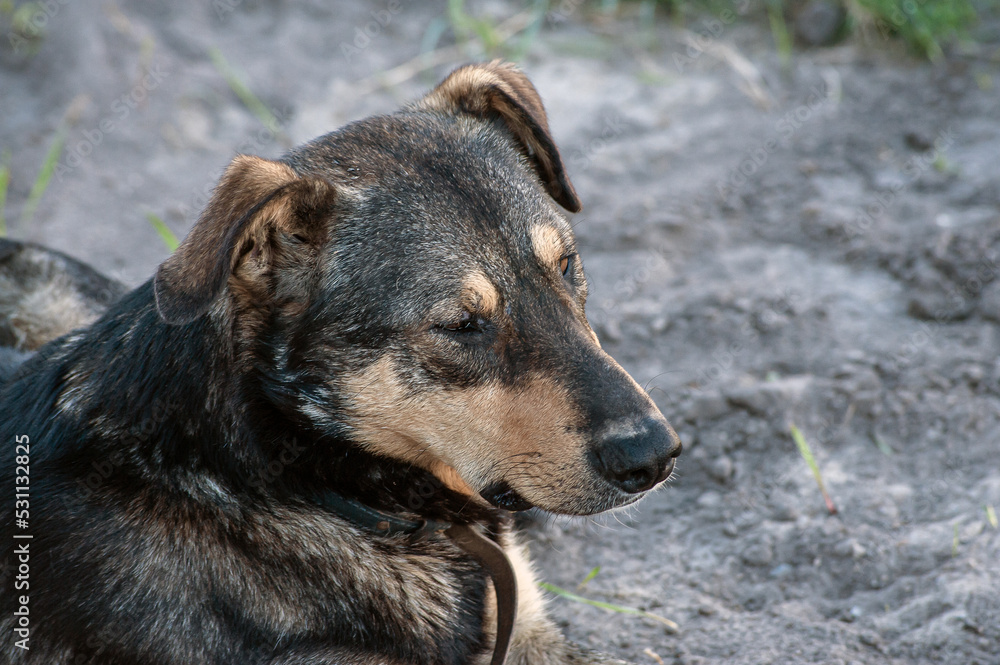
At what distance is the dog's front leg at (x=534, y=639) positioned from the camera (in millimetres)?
3629

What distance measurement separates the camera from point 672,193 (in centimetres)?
656

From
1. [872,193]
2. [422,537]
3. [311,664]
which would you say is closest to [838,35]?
[872,193]

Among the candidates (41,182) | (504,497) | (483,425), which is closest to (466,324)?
(483,425)

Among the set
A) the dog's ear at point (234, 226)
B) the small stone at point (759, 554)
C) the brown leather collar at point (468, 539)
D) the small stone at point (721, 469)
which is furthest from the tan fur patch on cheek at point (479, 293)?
the small stone at point (721, 469)

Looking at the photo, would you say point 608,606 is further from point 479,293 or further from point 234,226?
point 234,226

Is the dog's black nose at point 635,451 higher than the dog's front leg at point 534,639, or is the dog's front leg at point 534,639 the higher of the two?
the dog's black nose at point 635,451

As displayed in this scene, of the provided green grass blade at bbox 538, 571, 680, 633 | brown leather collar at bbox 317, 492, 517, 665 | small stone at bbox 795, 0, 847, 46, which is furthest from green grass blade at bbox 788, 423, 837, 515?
small stone at bbox 795, 0, 847, 46

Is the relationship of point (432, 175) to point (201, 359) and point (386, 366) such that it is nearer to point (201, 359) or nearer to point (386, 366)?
point (386, 366)

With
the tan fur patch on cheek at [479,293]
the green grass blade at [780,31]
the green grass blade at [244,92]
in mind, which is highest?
the green grass blade at [244,92]

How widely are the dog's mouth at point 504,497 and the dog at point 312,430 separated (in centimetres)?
1

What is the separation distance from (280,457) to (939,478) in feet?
10.4

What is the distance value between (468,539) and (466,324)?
0.85 meters

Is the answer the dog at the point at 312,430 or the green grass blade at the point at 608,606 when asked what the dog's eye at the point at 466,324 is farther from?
the green grass blade at the point at 608,606

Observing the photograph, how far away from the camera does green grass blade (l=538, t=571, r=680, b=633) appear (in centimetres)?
400
